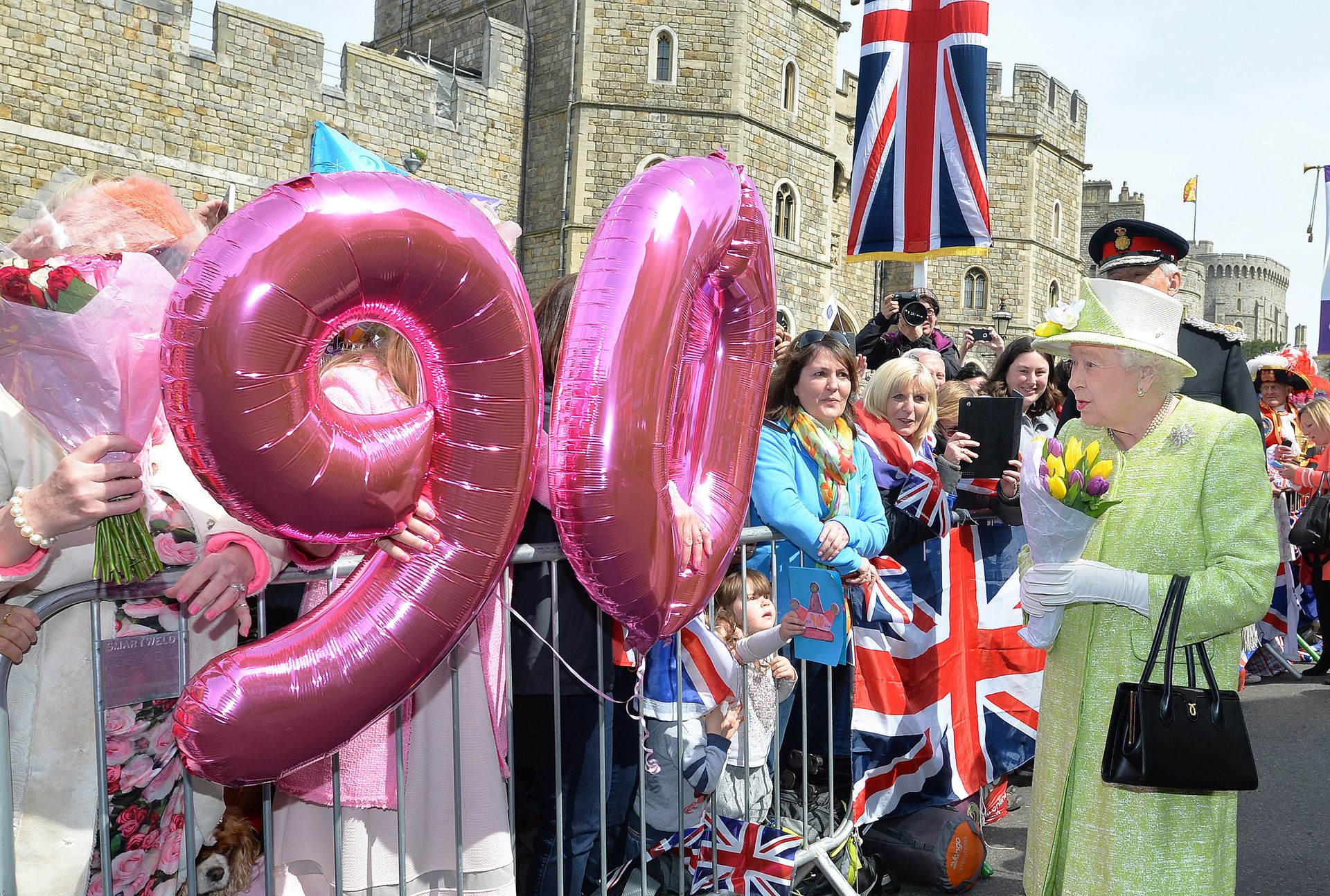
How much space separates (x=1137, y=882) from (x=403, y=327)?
1775mm

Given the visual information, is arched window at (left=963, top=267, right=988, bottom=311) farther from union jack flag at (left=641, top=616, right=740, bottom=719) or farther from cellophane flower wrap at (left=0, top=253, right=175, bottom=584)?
cellophane flower wrap at (left=0, top=253, right=175, bottom=584)

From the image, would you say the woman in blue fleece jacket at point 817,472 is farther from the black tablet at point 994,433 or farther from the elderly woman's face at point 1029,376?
the elderly woman's face at point 1029,376

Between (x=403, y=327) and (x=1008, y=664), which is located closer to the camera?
(x=403, y=327)

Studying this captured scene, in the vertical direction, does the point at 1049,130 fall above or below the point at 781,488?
above

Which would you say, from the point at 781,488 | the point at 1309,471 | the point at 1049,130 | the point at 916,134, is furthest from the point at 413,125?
the point at 1049,130

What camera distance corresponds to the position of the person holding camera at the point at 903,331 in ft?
16.1

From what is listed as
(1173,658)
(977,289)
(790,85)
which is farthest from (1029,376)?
(977,289)

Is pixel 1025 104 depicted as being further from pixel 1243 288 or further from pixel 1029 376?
pixel 1243 288

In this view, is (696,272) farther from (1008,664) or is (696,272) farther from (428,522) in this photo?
(1008,664)

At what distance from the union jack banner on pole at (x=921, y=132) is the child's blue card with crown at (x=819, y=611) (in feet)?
9.06

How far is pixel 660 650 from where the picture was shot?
2.53m

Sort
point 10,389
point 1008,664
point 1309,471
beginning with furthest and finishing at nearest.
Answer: point 1309,471, point 1008,664, point 10,389

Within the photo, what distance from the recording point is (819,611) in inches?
101

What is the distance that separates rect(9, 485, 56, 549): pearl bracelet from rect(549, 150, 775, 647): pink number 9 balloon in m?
0.75
